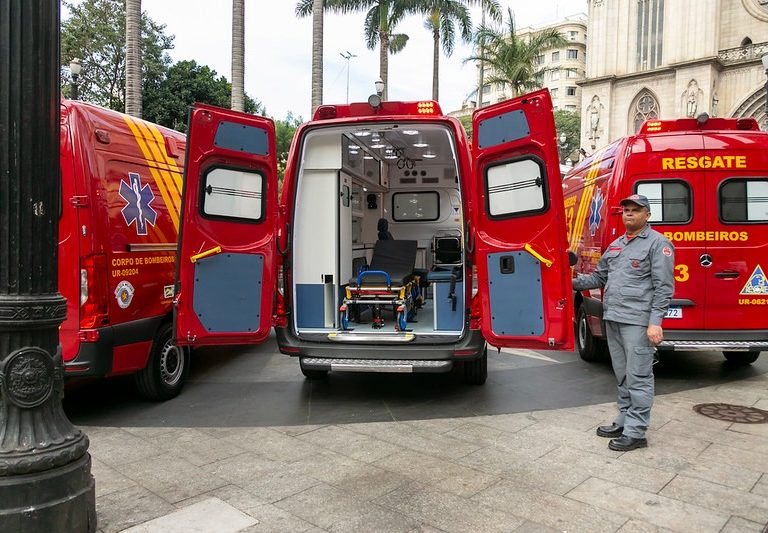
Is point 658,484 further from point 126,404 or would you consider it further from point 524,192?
point 126,404

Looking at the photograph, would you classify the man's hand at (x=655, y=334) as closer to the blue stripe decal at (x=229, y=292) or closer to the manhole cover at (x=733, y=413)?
the manhole cover at (x=733, y=413)

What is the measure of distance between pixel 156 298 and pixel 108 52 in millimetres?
19827

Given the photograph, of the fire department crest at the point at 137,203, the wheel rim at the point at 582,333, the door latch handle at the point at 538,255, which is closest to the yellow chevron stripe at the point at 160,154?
the fire department crest at the point at 137,203

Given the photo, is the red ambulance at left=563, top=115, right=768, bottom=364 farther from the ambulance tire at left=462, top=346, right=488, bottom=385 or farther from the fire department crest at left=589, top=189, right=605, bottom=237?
the ambulance tire at left=462, top=346, right=488, bottom=385

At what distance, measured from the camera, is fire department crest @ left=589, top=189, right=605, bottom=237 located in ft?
23.3

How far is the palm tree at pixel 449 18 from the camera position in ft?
70.6

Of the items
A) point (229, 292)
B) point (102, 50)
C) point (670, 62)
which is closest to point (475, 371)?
point (229, 292)

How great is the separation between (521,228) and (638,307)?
44.2 inches

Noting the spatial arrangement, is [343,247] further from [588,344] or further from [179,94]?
[179,94]

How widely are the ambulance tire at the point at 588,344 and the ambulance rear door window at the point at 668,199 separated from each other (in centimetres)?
172

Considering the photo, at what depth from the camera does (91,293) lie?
15.7 ft

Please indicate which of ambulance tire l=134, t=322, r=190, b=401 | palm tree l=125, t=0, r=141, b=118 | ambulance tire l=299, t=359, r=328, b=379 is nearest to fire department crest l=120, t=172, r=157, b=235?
ambulance tire l=134, t=322, r=190, b=401

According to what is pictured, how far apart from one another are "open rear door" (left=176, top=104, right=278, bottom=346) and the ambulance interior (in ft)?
1.27

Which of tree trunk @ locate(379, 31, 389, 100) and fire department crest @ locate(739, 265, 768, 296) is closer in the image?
A: fire department crest @ locate(739, 265, 768, 296)
